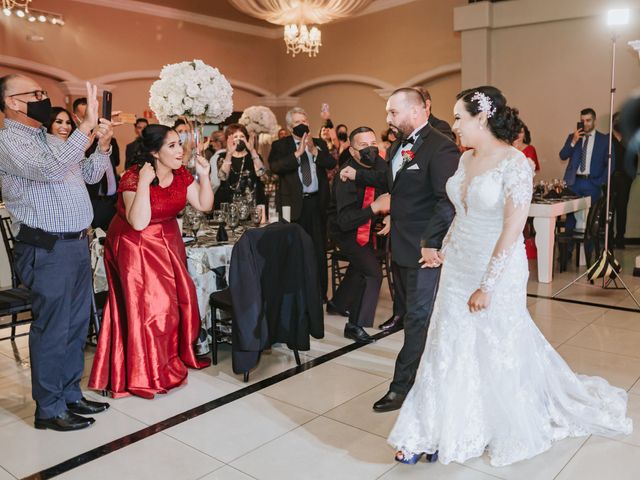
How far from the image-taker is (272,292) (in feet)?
12.2

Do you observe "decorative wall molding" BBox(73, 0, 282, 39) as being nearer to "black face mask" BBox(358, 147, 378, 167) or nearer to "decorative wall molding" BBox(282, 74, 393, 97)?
"decorative wall molding" BBox(282, 74, 393, 97)

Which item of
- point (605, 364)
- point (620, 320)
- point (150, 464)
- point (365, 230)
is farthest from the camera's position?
point (620, 320)

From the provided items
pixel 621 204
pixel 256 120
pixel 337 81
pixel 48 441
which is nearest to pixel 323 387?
pixel 48 441

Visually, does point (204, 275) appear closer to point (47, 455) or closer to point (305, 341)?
point (305, 341)

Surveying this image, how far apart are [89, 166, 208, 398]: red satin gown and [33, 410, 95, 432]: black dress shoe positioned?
32 centimetres

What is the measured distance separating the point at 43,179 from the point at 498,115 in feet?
7.06

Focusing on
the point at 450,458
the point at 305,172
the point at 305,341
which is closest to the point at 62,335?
the point at 305,341

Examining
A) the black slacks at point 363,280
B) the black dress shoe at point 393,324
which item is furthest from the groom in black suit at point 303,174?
the black dress shoe at point 393,324

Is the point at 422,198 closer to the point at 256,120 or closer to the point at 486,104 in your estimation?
the point at 486,104

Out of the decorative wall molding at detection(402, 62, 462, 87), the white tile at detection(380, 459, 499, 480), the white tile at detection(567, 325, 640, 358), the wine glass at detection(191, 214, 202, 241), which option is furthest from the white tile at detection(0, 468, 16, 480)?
the decorative wall molding at detection(402, 62, 462, 87)

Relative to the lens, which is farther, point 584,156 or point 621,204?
point 621,204

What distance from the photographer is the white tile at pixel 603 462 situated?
2.53 metres

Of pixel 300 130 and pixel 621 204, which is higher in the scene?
pixel 300 130

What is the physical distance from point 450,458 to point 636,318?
310 centimetres
